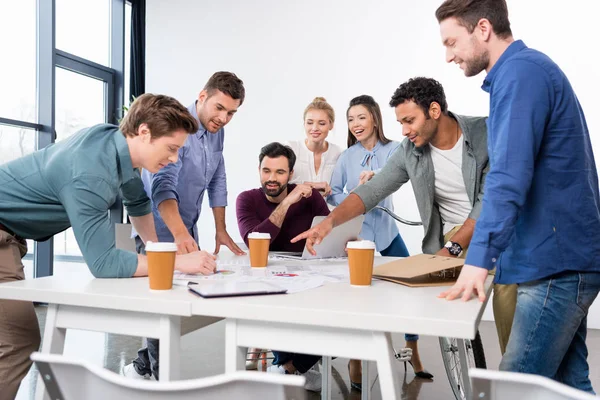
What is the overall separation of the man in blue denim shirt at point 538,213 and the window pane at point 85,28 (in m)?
5.00

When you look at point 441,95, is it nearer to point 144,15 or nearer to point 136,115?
point 136,115

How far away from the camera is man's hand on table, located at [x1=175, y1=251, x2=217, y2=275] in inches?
66.9

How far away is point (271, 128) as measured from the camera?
18.3 ft

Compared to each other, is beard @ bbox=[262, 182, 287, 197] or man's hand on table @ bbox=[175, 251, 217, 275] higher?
beard @ bbox=[262, 182, 287, 197]

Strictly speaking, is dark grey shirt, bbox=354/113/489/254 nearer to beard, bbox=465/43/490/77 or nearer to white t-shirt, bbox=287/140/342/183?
beard, bbox=465/43/490/77

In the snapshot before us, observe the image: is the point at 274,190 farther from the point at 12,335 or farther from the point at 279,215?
the point at 12,335

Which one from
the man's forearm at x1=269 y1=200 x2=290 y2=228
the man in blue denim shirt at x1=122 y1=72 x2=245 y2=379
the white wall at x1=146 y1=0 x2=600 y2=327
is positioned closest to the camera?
the man in blue denim shirt at x1=122 y1=72 x2=245 y2=379

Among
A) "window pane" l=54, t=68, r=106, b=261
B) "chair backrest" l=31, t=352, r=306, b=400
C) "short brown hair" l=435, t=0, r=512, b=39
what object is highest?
"window pane" l=54, t=68, r=106, b=261

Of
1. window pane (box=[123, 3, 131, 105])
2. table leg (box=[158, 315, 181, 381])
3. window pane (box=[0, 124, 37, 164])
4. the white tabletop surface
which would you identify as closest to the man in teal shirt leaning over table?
the white tabletop surface

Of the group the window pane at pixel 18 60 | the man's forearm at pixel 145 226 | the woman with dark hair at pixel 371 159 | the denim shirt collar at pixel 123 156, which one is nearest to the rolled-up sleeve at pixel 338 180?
the woman with dark hair at pixel 371 159

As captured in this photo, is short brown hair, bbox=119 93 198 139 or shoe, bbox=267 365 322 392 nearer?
short brown hair, bbox=119 93 198 139

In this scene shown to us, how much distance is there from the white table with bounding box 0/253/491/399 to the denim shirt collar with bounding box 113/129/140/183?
41cm

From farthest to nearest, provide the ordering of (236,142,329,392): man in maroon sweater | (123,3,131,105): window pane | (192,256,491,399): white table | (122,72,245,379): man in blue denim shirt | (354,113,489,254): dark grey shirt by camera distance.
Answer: (123,3,131,105): window pane < (236,142,329,392): man in maroon sweater < (122,72,245,379): man in blue denim shirt < (354,113,489,254): dark grey shirt < (192,256,491,399): white table

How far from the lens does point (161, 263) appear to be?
4.73 feet
